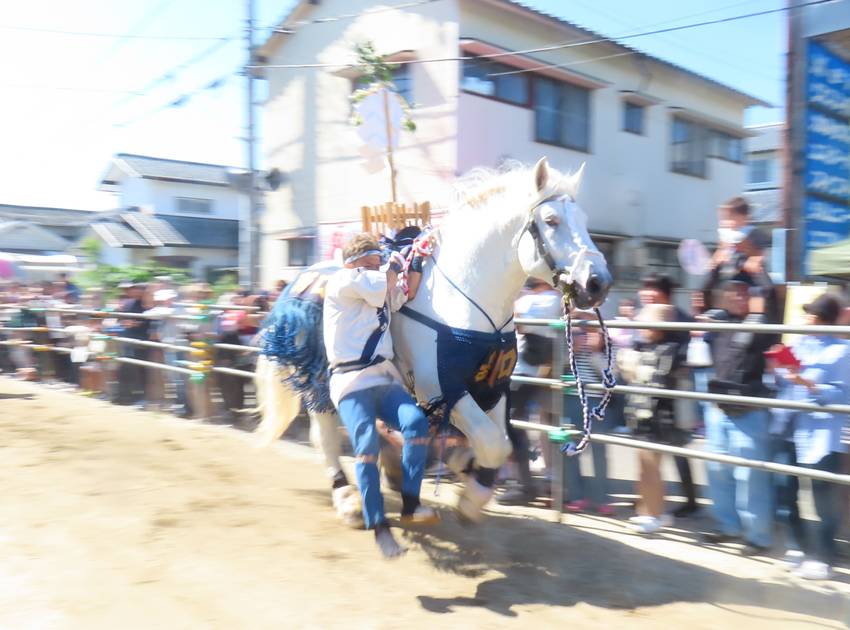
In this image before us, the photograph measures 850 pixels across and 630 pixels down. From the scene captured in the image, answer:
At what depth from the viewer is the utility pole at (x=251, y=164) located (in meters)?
14.5

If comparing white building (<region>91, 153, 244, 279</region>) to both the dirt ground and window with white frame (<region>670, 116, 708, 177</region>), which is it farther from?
the dirt ground

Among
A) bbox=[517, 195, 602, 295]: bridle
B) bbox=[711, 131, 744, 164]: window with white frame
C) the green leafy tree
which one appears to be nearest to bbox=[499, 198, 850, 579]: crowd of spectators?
bbox=[517, 195, 602, 295]: bridle

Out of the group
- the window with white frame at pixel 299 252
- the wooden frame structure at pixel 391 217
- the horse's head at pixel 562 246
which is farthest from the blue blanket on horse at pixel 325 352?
the window with white frame at pixel 299 252

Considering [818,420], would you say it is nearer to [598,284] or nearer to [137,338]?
[598,284]

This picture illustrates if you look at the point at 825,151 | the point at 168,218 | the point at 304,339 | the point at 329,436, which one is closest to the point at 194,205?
the point at 168,218

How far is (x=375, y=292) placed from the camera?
3.89 meters

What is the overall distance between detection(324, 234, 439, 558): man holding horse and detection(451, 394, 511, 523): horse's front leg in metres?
0.22

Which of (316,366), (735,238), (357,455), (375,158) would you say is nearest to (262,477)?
(316,366)

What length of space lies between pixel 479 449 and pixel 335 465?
1.35 meters

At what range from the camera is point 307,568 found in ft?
12.3

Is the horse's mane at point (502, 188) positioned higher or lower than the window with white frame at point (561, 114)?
lower

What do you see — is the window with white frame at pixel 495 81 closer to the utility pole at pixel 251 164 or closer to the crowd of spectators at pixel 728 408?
the utility pole at pixel 251 164

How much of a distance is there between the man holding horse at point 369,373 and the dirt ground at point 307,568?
0.41m

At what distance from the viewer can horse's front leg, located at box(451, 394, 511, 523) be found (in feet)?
12.6
